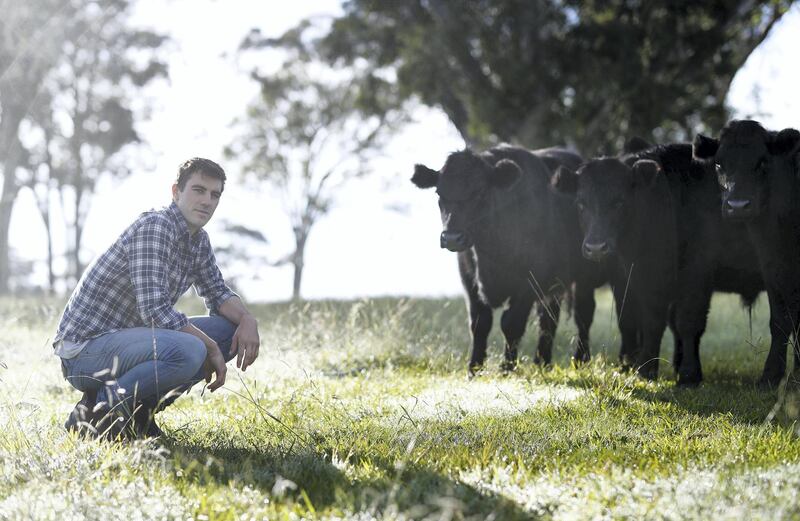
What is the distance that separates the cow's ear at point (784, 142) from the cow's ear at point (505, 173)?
2231mm

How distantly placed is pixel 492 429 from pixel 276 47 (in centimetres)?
2521

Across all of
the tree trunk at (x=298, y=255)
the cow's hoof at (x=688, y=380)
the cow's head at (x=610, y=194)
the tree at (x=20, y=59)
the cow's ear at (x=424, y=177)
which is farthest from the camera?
the tree trunk at (x=298, y=255)

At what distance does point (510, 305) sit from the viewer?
319 inches

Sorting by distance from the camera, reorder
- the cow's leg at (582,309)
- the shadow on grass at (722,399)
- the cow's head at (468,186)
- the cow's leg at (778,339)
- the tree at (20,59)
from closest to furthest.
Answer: the shadow on grass at (722,399) → the cow's leg at (778,339) → the cow's head at (468,186) → the cow's leg at (582,309) → the tree at (20,59)

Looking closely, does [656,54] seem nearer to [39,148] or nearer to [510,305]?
[510,305]

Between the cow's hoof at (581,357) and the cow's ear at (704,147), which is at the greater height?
the cow's ear at (704,147)

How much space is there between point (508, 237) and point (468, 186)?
0.75 m

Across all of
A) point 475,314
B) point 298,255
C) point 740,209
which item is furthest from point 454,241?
point 298,255

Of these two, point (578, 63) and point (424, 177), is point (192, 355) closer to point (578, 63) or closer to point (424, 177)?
point (424, 177)

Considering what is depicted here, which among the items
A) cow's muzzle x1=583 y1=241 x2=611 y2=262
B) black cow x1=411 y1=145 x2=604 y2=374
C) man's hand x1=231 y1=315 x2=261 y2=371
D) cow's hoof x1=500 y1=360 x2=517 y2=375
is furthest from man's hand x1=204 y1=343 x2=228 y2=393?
cow's muzzle x1=583 y1=241 x2=611 y2=262

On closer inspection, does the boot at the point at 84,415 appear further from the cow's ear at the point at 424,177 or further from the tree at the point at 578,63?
the tree at the point at 578,63

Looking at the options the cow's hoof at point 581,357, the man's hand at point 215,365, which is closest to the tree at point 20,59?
the cow's hoof at point 581,357

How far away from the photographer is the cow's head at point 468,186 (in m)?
7.57

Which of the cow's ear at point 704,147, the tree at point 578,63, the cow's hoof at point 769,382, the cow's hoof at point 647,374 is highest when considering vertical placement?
the tree at point 578,63
